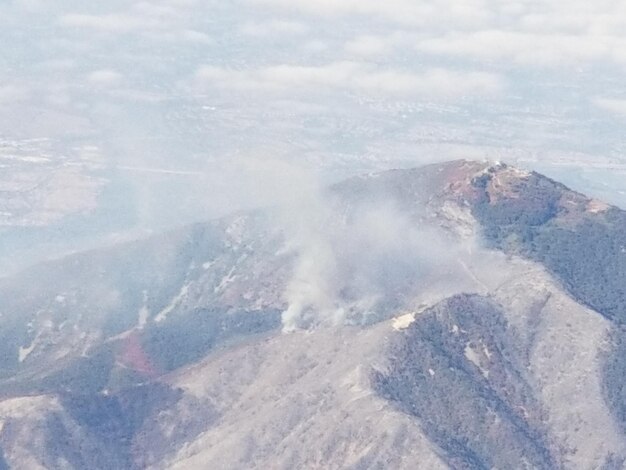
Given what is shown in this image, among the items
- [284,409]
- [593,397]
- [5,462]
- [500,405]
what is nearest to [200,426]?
[284,409]

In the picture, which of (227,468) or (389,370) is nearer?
(227,468)

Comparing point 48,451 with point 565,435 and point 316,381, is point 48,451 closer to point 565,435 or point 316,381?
point 316,381

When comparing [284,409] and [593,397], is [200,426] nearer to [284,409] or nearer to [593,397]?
[284,409]

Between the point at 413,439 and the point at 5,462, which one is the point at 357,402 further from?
the point at 5,462

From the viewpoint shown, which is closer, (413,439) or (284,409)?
(413,439)

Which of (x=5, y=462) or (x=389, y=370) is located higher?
(x=389, y=370)

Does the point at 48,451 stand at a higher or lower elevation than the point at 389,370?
lower

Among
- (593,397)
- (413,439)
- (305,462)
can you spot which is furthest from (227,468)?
(593,397)

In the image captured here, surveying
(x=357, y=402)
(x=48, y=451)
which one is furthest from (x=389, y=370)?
(x=48, y=451)
